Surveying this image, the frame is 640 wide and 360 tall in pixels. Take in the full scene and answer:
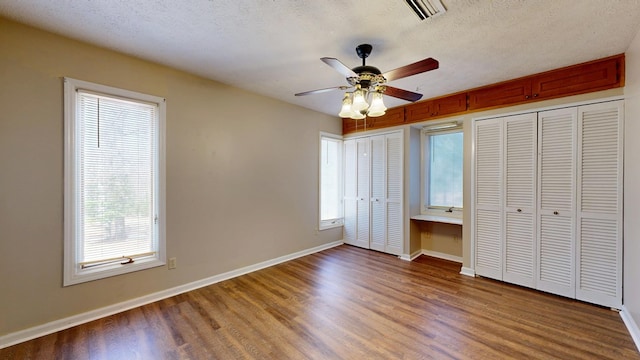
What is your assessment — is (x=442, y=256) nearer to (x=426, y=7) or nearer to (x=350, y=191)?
(x=350, y=191)

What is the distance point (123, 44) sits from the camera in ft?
7.77

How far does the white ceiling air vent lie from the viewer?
1722 mm

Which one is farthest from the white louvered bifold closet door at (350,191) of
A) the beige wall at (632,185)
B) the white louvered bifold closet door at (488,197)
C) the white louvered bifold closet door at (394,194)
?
the beige wall at (632,185)

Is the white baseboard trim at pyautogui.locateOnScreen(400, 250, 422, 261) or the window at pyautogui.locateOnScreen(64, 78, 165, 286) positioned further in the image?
the white baseboard trim at pyautogui.locateOnScreen(400, 250, 422, 261)

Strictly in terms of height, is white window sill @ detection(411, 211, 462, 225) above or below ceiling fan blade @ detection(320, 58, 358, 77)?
below

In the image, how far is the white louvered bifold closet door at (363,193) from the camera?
462 cm

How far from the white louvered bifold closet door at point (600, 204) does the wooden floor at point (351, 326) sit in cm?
26

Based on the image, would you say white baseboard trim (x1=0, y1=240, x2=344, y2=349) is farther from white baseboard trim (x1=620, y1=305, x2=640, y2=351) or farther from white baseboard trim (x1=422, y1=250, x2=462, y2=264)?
white baseboard trim (x1=620, y1=305, x2=640, y2=351)

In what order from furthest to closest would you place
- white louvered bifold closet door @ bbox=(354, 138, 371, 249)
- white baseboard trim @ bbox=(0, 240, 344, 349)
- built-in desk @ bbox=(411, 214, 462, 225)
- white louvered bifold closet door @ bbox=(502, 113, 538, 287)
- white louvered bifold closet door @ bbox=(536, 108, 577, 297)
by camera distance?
1. white louvered bifold closet door @ bbox=(354, 138, 371, 249)
2. built-in desk @ bbox=(411, 214, 462, 225)
3. white louvered bifold closet door @ bbox=(502, 113, 538, 287)
4. white louvered bifold closet door @ bbox=(536, 108, 577, 297)
5. white baseboard trim @ bbox=(0, 240, 344, 349)

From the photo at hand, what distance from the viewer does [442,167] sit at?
4242 millimetres

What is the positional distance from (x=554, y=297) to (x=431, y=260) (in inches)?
59.3

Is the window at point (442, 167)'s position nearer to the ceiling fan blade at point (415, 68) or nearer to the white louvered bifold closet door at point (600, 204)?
the white louvered bifold closet door at point (600, 204)

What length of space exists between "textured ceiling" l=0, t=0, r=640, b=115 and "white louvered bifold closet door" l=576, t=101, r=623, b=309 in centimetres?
66

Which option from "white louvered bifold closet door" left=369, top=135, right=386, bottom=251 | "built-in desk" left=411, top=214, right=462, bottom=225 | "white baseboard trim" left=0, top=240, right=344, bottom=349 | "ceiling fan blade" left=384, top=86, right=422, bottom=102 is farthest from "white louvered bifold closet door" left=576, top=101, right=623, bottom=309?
"white baseboard trim" left=0, top=240, right=344, bottom=349
